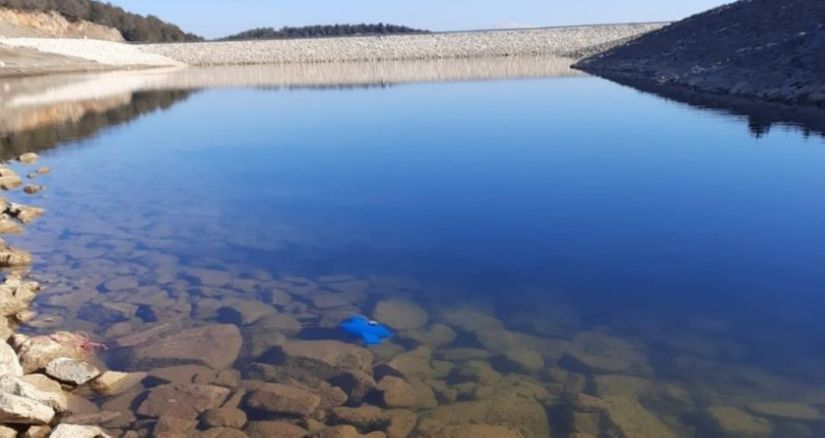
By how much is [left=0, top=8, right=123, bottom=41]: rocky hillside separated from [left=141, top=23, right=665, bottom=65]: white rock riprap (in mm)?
9590

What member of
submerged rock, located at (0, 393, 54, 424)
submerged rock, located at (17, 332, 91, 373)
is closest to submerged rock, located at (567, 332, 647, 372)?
submerged rock, located at (0, 393, 54, 424)

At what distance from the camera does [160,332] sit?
6.44m

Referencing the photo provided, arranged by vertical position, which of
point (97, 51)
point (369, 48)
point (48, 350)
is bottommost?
point (48, 350)

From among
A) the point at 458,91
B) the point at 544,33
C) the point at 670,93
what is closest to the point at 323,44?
the point at 544,33

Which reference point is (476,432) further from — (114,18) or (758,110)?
(114,18)

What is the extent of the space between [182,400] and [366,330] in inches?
66.9

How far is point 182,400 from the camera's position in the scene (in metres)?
5.21

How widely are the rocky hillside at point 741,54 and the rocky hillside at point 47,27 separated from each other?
4711 centimetres

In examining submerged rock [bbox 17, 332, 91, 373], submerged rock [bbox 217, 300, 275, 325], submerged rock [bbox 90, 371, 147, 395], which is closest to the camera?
submerged rock [bbox 90, 371, 147, 395]

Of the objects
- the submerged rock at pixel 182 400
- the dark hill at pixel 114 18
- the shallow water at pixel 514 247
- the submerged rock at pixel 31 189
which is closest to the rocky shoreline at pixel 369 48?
the dark hill at pixel 114 18

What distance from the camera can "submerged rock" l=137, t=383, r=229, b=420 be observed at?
5062 millimetres

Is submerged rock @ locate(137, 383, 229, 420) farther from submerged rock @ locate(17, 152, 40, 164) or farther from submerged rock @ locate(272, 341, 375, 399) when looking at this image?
submerged rock @ locate(17, 152, 40, 164)

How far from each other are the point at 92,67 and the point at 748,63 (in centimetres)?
4379


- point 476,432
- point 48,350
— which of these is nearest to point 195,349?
point 48,350
